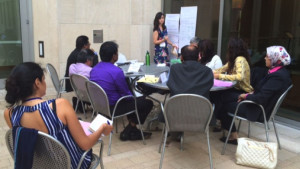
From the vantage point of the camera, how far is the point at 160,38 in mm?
5875

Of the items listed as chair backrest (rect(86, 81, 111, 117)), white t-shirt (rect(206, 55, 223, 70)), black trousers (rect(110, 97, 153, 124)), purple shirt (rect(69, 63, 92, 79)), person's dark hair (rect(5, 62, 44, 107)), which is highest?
person's dark hair (rect(5, 62, 44, 107))

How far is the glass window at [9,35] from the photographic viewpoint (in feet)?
18.6

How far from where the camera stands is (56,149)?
1592 millimetres

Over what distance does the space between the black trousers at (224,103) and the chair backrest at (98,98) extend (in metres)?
1.30

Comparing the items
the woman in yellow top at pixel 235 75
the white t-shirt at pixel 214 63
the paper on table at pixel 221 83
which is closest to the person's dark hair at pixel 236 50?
the woman in yellow top at pixel 235 75

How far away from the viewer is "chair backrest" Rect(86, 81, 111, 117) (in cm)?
294

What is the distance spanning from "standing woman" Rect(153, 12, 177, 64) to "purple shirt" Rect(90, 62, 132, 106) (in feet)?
9.00

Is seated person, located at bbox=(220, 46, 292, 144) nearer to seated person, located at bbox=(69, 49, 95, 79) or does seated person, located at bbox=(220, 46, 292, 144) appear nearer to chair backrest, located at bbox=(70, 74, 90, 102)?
chair backrest, located at bbox=(70, 74, 90, 102)

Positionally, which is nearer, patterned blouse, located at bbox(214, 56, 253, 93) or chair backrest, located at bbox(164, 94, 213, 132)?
chair backrest, located at bbox(164, 94, 213, 132)

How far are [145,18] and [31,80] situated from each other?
17.5 feet

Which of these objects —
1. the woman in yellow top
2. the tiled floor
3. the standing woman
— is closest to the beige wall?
the standing woman

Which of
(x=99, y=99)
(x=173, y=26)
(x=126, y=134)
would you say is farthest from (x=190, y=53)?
(x=173, y=26)

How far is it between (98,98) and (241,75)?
1.65 meters

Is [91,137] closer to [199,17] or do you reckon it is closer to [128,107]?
[128,107]
